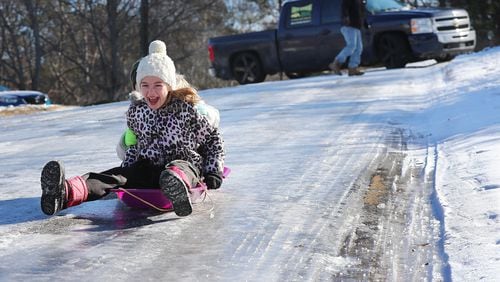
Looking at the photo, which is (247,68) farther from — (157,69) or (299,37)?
(157,69)

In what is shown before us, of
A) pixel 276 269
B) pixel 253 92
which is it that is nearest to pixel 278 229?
pixel 276 269

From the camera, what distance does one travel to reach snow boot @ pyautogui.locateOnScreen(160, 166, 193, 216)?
3.95m

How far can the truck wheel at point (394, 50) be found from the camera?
14.6 m

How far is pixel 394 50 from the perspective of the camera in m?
14.6

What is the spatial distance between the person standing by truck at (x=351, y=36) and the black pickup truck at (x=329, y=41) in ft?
2.50

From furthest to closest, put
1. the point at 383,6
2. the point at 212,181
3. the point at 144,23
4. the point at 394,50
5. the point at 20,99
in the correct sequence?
1. the point at 144,23
2. the point at 20,99
3. the point at 383,6
4. the point at 394,50
5. the point at 212,181

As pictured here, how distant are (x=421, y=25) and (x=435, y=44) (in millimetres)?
438

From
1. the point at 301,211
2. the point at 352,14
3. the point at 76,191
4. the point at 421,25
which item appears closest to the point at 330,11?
the point at 352,14

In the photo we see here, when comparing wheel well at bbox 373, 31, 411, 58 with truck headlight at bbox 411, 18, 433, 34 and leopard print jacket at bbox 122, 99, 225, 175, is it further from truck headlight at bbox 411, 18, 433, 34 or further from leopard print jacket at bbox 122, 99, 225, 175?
leopard print jacket at bbox 122, 99, 225, 175

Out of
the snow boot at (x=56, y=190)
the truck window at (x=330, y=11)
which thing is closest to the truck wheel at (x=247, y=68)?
the truck window at (x=330, y=11)

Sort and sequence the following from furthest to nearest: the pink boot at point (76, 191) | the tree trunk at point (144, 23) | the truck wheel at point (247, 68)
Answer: the tree trunk at point (144, 23), the truck wheel at point (247, 68), the pink boot at point (76, 191)

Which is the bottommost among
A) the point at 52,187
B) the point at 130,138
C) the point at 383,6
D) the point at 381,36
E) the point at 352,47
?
the point at 52,187

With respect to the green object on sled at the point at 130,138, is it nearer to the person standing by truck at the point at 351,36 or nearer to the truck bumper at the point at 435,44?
the person standing by truck at the point at 351,36

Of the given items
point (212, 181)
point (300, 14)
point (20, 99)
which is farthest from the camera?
point (20, 99)
